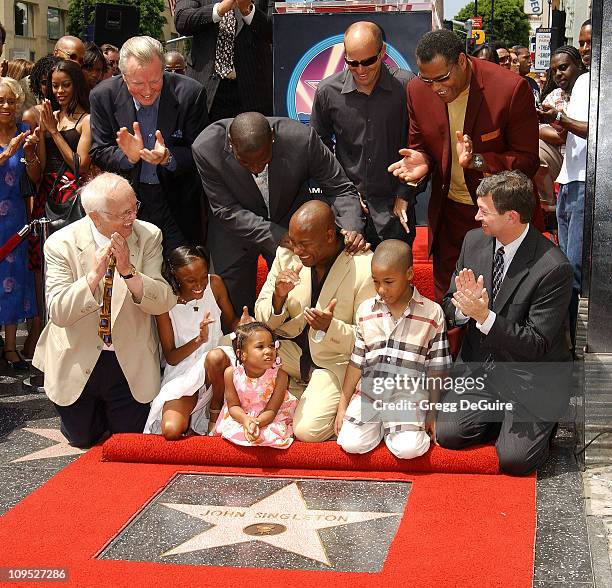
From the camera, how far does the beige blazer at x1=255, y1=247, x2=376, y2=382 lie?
530 cm

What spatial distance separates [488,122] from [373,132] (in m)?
0.67

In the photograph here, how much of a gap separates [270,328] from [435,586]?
186cm

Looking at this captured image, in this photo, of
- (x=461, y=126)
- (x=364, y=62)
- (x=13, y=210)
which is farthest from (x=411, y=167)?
(x=13, y=210)

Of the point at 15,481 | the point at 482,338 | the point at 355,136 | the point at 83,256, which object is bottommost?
the point at 15,481

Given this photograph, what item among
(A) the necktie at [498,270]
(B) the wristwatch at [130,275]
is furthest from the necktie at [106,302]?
(A) the necktie at [498,270]

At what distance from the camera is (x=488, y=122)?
5418 millimetres

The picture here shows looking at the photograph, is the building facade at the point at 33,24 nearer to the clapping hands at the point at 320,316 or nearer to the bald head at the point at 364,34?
the bald head at the point at 364,34

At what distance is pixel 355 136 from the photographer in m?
5.81

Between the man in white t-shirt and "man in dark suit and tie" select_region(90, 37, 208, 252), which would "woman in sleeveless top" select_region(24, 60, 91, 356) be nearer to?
"man in dark suit and tie" select_region(90, 37, 208, 252)

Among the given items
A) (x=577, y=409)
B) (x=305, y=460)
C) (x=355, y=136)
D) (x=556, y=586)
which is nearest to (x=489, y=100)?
(x=355, y=136)

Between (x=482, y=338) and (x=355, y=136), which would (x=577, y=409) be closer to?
(x=482, y=338)

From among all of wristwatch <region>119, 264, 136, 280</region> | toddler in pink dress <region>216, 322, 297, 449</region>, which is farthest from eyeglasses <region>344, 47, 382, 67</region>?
wristwatch <region>119, 264, 136, 280</region>

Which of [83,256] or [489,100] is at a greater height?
[489,100]

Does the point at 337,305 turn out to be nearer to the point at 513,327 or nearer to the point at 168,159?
the point at 513,327
